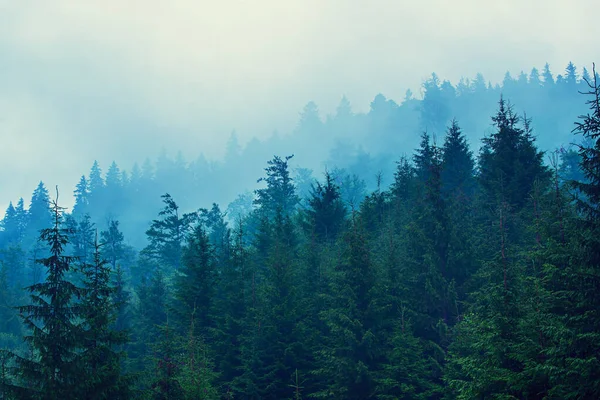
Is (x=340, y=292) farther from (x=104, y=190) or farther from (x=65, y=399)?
(x=104, y=190)

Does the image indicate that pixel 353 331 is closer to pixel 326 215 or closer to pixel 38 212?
pixel 326 215

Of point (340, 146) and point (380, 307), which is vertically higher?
point (340, 146)

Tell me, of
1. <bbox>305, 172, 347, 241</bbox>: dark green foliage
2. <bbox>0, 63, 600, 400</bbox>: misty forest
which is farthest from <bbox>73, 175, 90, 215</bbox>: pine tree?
<bbox>305, 172, 347, 241</bbox>: dark green foliage

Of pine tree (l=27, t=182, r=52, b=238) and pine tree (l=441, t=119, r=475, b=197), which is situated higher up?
pine tree (l=27, t=182, r=52, b=238)

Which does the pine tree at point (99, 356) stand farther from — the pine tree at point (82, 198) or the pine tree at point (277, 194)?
the pine tree at point (82, 198)

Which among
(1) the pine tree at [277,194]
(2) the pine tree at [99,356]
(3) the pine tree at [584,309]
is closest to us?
(3) the pine tree at [584,309]

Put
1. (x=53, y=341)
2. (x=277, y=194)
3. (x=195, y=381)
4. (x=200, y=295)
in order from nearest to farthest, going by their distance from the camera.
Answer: (x=53, y=341) < (x=195, y=381) < (x=200, y=295) < (x=277, y=194)

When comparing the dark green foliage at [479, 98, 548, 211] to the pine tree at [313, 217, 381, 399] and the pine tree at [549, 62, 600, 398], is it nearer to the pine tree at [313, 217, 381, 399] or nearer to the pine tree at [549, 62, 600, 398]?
the pine tree at [313, 217, 381, 399]

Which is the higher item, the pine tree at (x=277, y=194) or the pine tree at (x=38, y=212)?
the pine tree at (x=38, y=212)

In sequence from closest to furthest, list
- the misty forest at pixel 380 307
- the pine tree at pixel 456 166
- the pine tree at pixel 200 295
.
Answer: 1. the misty forest at pixel 380 307
2. the pine tree at pixel 200 295
3. the pine tree at pixel 456 166

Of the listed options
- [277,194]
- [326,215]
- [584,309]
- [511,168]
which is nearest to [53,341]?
[584,309]

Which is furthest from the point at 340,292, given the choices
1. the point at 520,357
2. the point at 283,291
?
the point at 520,357

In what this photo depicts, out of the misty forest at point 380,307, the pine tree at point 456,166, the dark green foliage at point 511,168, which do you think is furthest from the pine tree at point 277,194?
the dark green foliage at point 511,168

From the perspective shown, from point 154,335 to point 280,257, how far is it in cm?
1660
